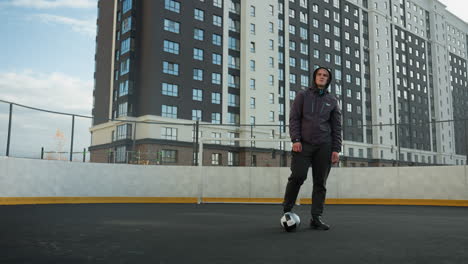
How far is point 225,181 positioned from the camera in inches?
530

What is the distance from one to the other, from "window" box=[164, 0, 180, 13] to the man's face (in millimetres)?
37064

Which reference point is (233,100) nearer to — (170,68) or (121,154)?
(170,68)

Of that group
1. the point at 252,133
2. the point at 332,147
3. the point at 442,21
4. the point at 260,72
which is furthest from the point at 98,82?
the point at 442,21

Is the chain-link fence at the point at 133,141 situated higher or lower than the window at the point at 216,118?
lower

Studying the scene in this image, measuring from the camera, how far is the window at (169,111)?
37969mm

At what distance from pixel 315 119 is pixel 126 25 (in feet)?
130

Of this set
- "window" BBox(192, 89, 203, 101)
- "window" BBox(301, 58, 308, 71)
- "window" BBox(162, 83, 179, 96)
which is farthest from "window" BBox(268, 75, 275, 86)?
"window" BBox(162, 83, 179, 96)

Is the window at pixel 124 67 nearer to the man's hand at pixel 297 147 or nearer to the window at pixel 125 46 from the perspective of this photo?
the window at pixel 125 46

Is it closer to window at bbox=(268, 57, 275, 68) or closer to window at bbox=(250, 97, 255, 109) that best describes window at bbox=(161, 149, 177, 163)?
window at bbox=(250, 97, 255, 109)

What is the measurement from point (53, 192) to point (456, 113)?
263 feet

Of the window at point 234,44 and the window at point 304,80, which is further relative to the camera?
the window at point 304,80

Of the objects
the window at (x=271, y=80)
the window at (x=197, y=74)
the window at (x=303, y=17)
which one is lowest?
the window at (x=197, y=74)

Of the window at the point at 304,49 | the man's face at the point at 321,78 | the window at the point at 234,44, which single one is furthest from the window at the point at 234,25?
the man's face at the point at 321,78

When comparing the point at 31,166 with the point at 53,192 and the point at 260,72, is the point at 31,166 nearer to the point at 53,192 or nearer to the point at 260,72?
the point at 53,192
